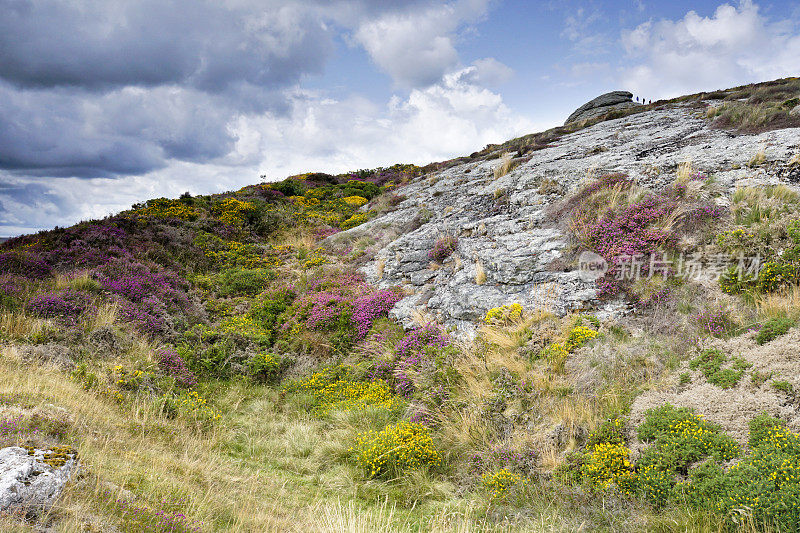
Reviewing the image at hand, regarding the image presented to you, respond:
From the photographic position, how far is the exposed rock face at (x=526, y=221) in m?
9.40

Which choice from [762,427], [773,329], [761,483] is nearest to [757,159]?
[773,329]

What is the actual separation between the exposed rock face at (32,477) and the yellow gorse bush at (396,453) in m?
3.55

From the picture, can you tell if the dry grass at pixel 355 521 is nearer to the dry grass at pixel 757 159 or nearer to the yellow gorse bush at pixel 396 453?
the yellow gorse bush at pixel 396 453

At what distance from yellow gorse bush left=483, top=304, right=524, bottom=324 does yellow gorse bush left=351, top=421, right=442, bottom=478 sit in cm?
319

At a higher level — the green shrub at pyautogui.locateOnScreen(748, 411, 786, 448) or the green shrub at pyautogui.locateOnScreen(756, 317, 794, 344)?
the green shrub at pyautogui.locateOnScreen(756, 317, 794, 344)

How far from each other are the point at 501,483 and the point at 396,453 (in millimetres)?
1610

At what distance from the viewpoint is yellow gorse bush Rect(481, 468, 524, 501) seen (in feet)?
15.6

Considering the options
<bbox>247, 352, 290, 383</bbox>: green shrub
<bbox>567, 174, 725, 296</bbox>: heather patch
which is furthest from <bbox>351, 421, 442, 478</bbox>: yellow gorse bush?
<bbox>567, 174, 725, 296</bbox>: heather patch

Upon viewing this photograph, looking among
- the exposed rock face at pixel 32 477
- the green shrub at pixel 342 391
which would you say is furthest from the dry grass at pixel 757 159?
the exposed rock face at pixel 32 477

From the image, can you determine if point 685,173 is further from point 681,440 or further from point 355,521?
point 355,521

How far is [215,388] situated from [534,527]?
22.7 feet

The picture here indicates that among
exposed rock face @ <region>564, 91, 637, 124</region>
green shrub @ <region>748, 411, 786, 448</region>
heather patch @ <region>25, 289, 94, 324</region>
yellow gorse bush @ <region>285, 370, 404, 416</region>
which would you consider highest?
exposed rock face @ <region>564, 91, 637, 124</region>

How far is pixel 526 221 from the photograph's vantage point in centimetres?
1255

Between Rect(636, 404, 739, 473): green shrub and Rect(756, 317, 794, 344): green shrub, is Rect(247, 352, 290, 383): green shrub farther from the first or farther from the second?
Rect(756, 317, 794, 344): green shrub
